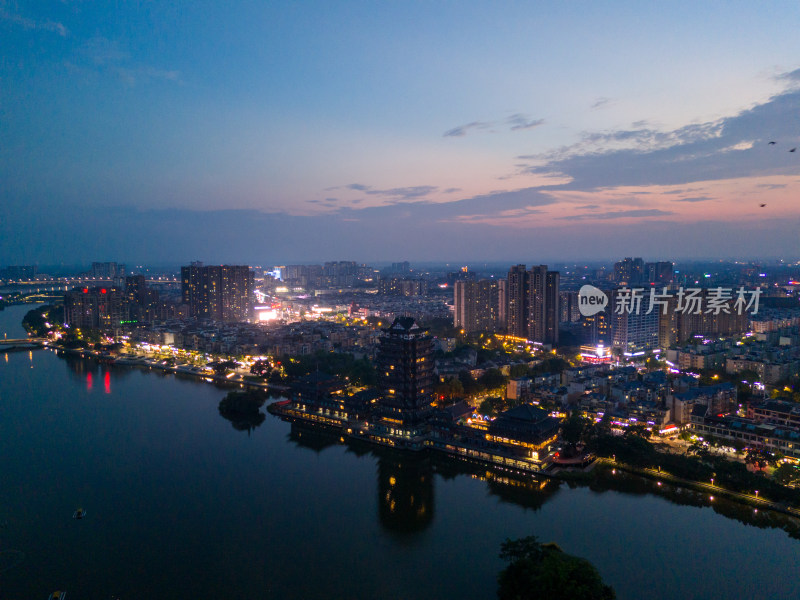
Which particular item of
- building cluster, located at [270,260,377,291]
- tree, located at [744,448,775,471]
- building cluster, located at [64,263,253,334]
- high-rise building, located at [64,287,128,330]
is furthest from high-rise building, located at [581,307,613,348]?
building cluster, located at [270,260,377,291]

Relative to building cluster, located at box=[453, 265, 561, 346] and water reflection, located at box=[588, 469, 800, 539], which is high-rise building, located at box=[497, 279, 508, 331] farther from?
water reflection, located at box=[588, 469, 800, 539]

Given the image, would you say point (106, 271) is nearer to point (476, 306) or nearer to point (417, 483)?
point (476, 306)

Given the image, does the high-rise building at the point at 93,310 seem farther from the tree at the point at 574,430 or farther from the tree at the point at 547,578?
the tree at the point at 547,578

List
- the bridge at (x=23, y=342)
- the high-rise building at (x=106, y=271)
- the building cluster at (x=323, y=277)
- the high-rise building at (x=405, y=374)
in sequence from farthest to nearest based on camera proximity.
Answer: the high-rise building at (x=106, y=271)
the building cluster at (x=323, y=277)
the bridge at (x=23, y=342)
the high-rise building at (x=405, y=374)

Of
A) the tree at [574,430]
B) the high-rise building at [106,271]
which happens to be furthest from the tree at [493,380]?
the high-rise building at [106,271]

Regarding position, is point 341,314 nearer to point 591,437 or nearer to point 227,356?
point 227,356
